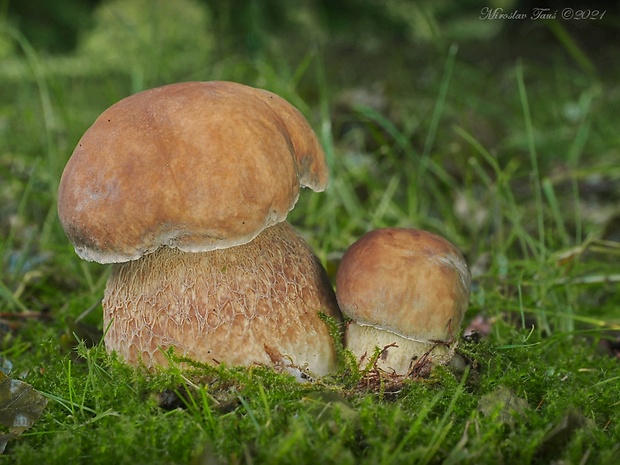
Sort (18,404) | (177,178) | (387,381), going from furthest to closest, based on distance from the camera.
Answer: (387,381) → (18,404) → (177,178)

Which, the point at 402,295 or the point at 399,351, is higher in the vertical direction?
the point at 402,295

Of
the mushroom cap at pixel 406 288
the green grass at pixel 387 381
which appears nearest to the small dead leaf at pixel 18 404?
the green grass at pixel 387 381

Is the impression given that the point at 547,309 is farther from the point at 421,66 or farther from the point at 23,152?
the point at 421,66

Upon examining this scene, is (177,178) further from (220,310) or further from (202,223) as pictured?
(220,310)

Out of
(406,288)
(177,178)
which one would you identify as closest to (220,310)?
(177,178)

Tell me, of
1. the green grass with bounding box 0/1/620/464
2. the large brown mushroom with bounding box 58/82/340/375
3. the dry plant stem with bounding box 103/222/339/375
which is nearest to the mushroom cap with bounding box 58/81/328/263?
the large brown mushroom with bounding box 58/82/340/375

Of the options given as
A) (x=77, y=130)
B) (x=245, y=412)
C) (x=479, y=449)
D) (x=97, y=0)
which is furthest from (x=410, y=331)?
(x=97, y=0)
